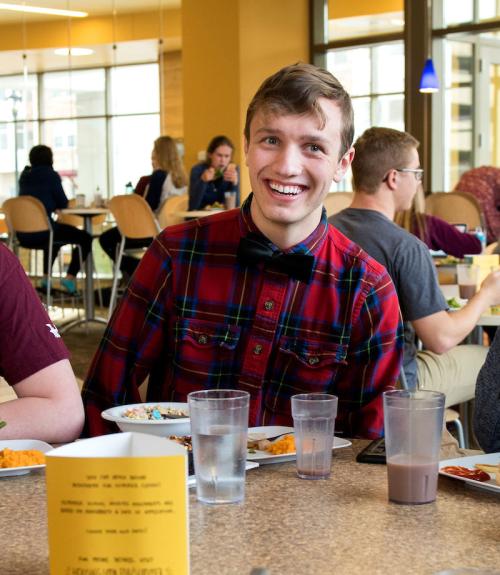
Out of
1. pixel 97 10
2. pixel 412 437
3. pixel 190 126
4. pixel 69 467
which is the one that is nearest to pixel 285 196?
pixel 412 437

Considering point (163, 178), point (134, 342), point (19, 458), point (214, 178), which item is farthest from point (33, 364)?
point (163, 178)

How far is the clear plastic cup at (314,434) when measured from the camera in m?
1.32

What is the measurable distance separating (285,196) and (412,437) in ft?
2.04

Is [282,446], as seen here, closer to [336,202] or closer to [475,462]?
[475,462]

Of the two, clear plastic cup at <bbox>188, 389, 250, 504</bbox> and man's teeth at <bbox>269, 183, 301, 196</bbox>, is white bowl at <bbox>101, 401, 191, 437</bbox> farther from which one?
man's teeth at <bbox>269, 183, 301, 196</bbox>

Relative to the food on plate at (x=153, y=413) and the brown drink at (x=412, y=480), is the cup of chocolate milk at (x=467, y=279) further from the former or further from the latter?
the brown drink at (x=412, y=480)

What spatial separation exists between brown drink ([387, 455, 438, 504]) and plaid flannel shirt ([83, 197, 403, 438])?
48 cm

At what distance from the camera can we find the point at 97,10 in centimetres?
1378

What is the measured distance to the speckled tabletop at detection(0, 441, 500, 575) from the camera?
3.28 ft

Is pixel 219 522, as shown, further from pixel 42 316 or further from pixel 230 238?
pixel 230 238

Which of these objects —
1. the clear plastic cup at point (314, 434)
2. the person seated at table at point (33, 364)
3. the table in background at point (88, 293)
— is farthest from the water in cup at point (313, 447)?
the table in background at point (88, 293)

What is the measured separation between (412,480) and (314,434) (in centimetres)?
18

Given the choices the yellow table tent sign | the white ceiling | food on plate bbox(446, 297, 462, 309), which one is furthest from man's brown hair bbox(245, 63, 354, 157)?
the white ceiling

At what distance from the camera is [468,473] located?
1306 mm
